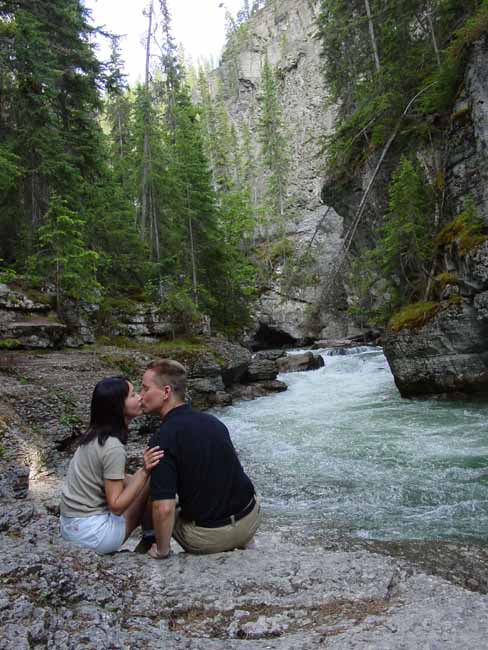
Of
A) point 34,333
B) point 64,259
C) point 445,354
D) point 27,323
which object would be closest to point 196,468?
point 34,333

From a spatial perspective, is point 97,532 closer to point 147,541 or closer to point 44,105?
point 147,541

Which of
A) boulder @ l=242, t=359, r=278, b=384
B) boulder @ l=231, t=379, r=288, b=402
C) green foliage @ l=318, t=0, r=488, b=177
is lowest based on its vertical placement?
boulder @ l=231, t=379, r=288, b=402

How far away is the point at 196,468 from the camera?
348cm

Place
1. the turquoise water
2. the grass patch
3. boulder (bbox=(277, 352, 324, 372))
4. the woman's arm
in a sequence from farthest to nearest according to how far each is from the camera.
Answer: boulder (bbox=(277, 352, 324, 372))
the grass patch
the turquoise water
the woman's arm

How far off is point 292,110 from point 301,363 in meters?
59.5

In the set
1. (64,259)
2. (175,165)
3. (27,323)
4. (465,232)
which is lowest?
(27,323)

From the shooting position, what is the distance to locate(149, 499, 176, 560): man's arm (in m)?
3.33

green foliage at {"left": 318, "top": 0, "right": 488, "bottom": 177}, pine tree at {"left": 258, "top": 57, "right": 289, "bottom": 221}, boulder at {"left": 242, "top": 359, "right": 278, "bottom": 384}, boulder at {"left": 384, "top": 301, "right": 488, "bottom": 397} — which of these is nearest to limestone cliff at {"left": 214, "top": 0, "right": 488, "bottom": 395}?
boulder at {"left": 384, "top": 301, "right": 488, "bottom": 397}

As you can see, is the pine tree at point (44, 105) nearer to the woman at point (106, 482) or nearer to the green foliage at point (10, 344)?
the green foliage at point (10, 344)

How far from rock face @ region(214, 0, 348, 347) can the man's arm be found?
34086mm

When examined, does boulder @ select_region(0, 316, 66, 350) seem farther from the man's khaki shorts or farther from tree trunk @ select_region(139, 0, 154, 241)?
tree trunk @ select_region(139, 0, 154, 241)

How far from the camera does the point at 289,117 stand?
70.6 meters

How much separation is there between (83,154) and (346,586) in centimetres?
1902

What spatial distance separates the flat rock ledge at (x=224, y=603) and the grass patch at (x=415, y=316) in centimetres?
1017
